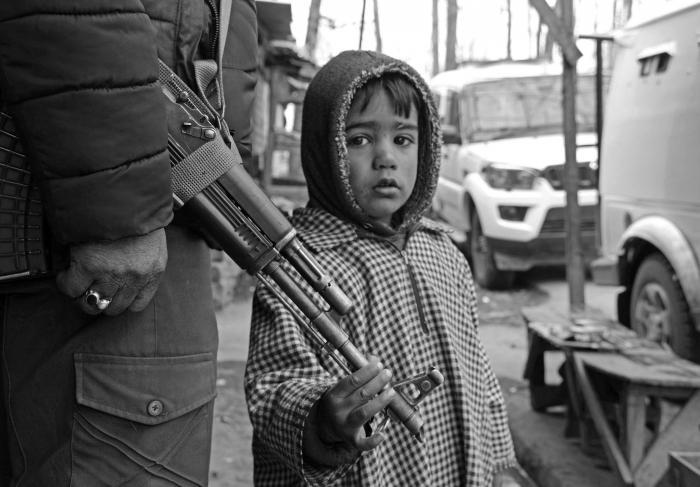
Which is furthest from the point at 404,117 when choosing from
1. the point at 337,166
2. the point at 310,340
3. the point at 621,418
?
the point at 621,418

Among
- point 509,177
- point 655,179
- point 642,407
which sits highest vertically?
point 655,179

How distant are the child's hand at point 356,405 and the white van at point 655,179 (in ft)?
11.4

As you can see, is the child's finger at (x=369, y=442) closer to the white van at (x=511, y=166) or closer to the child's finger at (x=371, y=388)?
the child's finger at (x=371, y=388)

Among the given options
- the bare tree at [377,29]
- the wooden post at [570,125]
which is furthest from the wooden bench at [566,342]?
the bare tree at [377,29]

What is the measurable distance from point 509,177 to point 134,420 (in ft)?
25.2

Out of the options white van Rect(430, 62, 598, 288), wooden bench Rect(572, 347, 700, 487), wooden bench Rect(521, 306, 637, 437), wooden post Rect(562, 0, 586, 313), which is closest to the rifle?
wooden bench Rect(572, 347, 700, 487)

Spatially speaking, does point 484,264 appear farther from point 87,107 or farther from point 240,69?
point 87,107

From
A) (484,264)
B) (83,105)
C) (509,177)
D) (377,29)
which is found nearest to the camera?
(83,105)

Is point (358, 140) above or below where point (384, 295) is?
above

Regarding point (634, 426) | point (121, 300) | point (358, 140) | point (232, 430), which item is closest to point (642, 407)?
point (634, 426)

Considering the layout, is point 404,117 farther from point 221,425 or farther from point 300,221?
point 221,425

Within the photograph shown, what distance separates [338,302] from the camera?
1709 millimetres

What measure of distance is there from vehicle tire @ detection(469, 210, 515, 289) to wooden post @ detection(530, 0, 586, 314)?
10.9 feet

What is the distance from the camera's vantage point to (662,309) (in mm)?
5109
